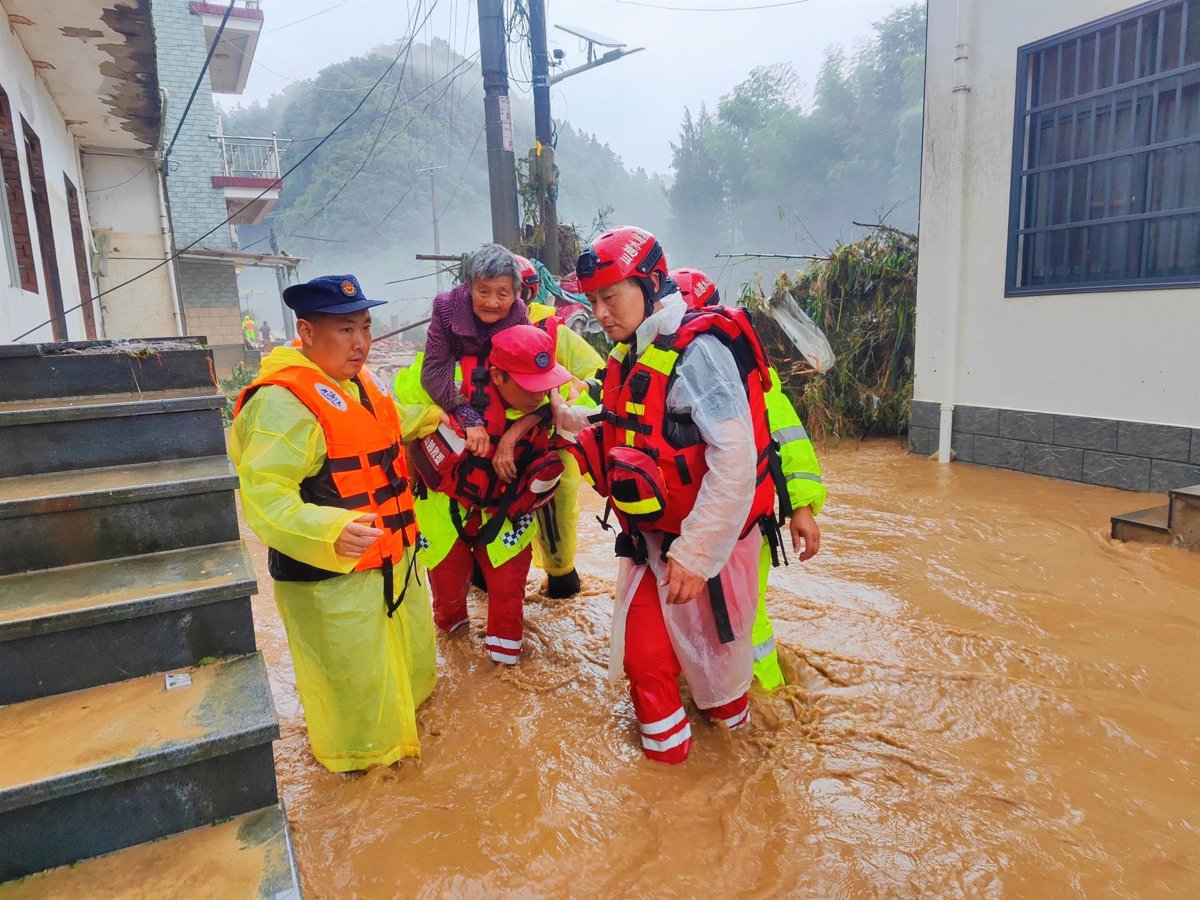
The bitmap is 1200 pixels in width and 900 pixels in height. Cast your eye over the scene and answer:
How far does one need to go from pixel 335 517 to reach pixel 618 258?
1224mm

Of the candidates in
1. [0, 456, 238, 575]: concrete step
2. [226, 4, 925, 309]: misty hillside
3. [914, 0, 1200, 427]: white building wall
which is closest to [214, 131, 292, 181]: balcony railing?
[914, 0, 1200, 427]: white building wall

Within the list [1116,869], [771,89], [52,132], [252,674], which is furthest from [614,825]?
[771,89]

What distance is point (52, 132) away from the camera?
8141mm

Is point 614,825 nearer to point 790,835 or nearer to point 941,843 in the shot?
point 790,835

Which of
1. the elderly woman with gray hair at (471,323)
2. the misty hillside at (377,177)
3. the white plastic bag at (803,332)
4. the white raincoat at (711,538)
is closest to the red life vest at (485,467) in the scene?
the elderly woman with gray hair at (471,323)

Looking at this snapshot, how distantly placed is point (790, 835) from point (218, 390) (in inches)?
104

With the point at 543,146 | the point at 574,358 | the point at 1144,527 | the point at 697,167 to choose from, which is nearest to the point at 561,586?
the point at 574,358

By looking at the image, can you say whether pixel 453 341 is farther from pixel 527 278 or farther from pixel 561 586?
pixel 561 586

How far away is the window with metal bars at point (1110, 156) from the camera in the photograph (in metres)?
5.28

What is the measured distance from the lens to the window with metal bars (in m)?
5.28

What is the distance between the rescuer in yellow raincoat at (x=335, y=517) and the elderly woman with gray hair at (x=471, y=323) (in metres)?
0.55

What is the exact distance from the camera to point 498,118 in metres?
7.91

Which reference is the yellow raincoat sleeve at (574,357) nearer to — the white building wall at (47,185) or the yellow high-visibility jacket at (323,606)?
the yellow high-visibility jacket at (323,606)

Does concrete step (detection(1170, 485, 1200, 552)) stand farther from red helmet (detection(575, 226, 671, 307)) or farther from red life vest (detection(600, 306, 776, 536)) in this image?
red helmet (detection(575, 226, 671, 307))
